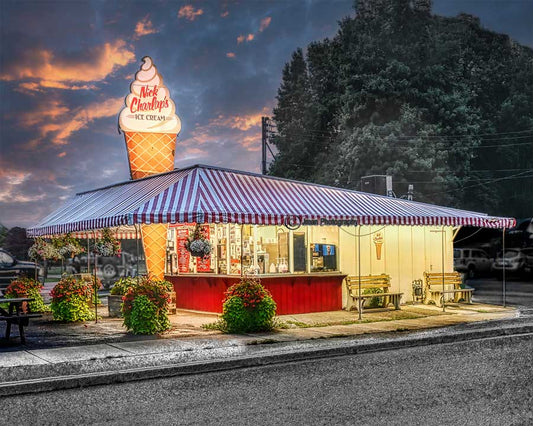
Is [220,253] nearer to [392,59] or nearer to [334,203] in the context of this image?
[334,203]

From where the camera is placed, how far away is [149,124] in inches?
757

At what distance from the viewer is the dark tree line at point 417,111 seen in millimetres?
38281

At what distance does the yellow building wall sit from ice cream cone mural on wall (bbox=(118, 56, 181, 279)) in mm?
5399

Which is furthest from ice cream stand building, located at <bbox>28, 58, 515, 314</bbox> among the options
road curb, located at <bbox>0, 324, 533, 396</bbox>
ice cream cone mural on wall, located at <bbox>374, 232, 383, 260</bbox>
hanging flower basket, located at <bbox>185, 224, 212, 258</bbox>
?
road curb, located at <bbox>0, 324, 533, 396</bbox>

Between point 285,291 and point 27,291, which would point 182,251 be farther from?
point 27,291

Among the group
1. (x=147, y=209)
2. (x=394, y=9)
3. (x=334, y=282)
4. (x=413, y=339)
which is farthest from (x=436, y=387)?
(x=394, y=9)

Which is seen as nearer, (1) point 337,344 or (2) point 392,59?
(1) point 337,344

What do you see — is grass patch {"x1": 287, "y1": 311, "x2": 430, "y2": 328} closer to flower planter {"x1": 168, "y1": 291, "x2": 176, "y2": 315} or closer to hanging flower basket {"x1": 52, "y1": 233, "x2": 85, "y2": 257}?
flower planter {"x1": 168, "y1": 291, "x2": 176, "y2": 315}

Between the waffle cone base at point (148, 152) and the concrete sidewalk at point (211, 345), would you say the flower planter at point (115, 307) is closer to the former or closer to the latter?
the concrete sidewalk at point (211, 345)

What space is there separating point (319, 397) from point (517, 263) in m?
30.4

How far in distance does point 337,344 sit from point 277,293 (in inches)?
196

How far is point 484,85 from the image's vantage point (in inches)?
1841

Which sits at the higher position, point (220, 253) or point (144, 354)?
point (220, 253)

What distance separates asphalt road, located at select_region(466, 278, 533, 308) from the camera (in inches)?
905
